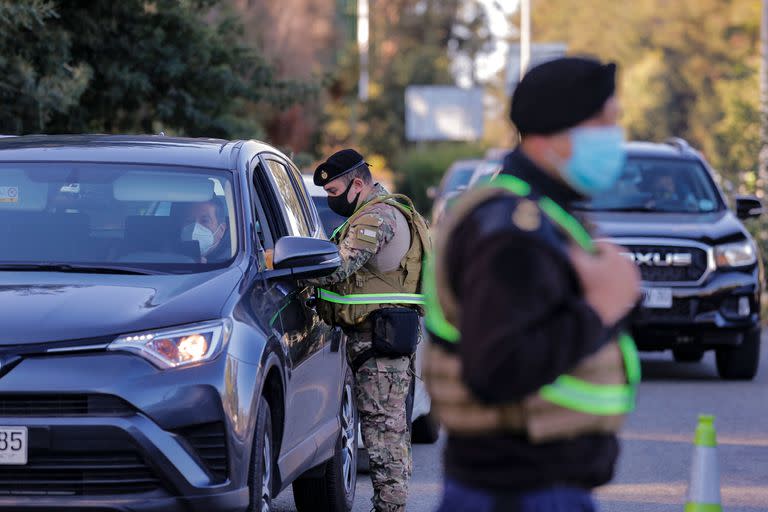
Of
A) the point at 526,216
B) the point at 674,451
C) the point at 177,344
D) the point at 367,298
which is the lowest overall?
the point at 674,451

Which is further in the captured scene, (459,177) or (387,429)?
(459,177)

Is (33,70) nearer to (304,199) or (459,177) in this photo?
(304,199)

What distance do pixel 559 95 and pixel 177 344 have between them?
266 centimetres

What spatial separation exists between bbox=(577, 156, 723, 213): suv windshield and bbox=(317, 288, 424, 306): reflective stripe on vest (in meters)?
7.26

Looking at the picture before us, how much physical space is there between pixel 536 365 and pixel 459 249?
0.31 meters

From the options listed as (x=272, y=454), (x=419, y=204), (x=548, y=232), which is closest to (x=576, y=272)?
(x=548, y=232)

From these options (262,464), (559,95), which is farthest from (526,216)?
(262,464)

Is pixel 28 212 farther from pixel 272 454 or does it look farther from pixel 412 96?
pixel 412 96

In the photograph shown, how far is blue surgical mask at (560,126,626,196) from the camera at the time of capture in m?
3.42

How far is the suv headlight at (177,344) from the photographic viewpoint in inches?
225

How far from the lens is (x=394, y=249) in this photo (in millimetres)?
7422

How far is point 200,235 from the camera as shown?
6719 mm

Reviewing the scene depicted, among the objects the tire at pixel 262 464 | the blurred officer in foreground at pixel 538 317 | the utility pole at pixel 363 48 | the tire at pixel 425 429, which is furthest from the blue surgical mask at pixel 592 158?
the utility pole at pixel 363 48

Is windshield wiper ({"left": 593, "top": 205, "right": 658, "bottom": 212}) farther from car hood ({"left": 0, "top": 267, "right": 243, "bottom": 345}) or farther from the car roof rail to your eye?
car hood ({"left": 0, "top": 267, "right": 243, "bottom": 345})
